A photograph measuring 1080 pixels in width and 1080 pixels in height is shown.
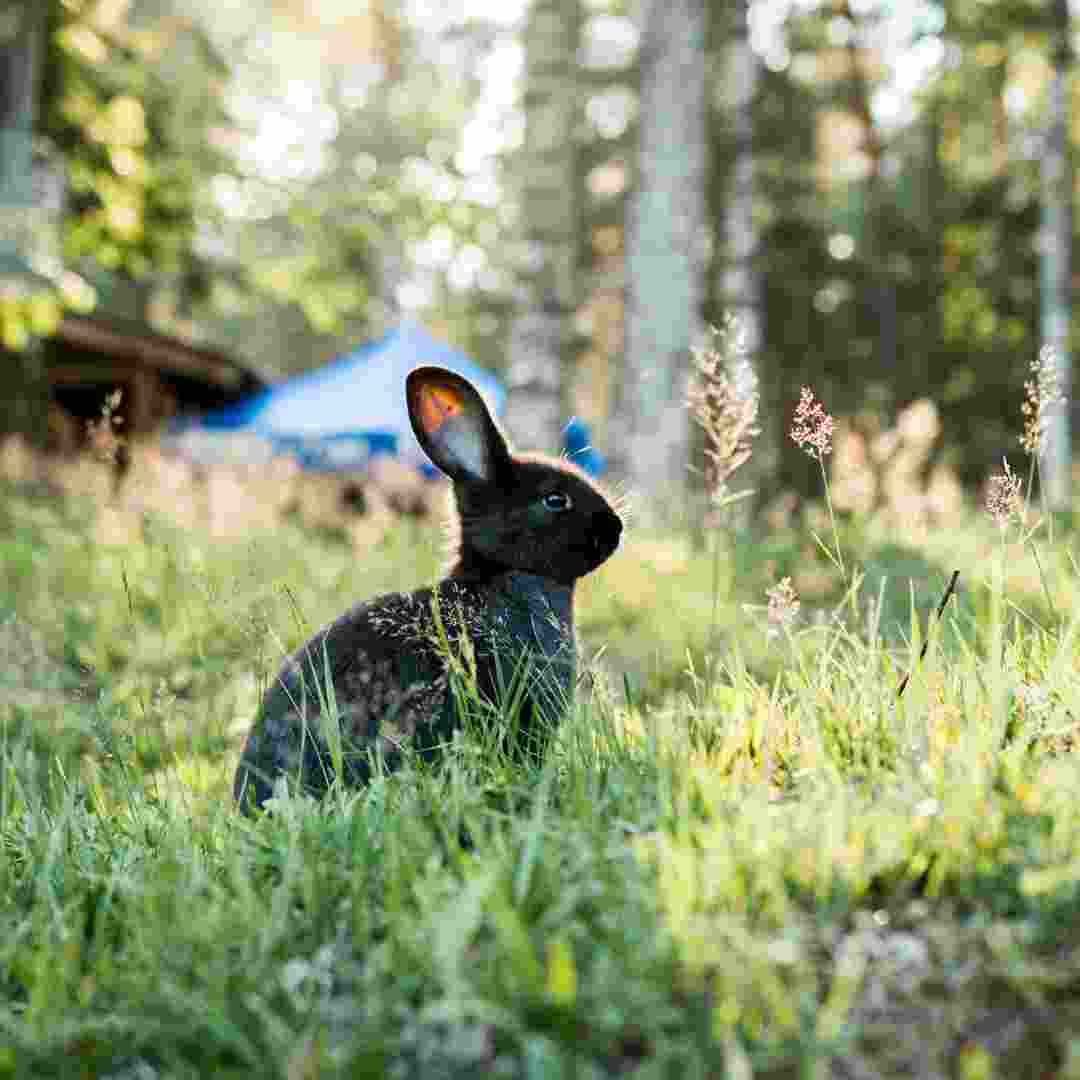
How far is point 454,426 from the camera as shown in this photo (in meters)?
3.45

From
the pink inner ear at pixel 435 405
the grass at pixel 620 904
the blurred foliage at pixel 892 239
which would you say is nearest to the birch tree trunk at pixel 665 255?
the pink inner ear at pixel 435 405

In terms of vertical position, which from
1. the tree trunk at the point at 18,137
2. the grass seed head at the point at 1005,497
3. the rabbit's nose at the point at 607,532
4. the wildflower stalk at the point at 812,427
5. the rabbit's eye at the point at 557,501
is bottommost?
the rabbit's nose at the point at 607,532

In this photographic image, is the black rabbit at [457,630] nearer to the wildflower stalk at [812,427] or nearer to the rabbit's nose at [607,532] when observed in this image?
the rabbit's nose at [607,532]

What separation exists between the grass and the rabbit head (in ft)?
1.96

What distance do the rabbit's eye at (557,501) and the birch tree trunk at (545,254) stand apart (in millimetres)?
6818

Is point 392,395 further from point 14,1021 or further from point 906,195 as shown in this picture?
point 14,1021

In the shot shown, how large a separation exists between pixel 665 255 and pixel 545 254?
110cm

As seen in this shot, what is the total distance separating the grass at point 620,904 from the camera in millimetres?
1701

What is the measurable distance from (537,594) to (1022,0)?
1662cm

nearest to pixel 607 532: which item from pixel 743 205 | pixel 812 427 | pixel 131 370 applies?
pixel 812 427

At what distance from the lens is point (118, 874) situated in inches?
97.3

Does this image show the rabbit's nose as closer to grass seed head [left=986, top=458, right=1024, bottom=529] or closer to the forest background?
grass seed head [left=986, top=458, right=1024, bottom=529]

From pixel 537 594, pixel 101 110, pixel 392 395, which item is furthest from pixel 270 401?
pixel 537 594

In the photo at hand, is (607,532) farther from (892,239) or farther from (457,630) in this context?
(892,239)
